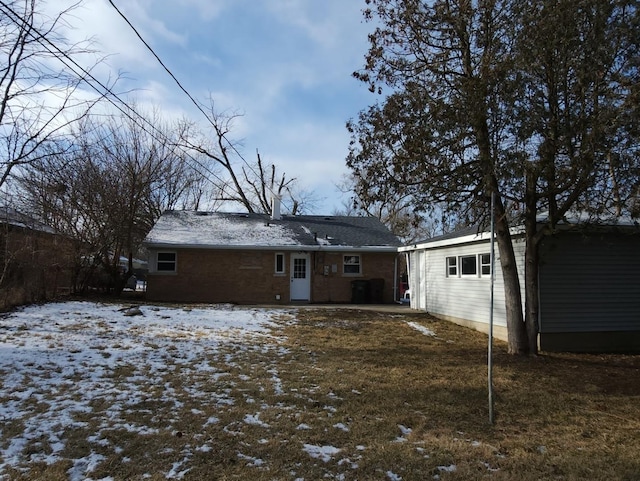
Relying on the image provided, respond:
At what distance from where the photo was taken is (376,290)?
1975 centimetres

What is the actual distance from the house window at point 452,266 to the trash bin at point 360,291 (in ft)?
17.6

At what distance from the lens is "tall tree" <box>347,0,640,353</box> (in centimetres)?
716

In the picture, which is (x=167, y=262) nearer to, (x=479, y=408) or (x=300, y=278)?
(x=300, y=278)

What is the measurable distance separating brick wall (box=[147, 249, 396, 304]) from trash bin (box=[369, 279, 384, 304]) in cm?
10

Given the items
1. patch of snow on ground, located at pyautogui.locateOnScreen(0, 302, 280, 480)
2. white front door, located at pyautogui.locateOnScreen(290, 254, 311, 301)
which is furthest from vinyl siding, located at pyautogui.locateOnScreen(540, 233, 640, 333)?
white front door, located at pyautogui.locateOnScreen(290, 254, 311, 301)

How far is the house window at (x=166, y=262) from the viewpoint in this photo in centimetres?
1927

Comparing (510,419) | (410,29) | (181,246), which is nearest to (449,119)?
(410,29)

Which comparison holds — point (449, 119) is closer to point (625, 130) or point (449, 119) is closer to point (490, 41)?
point (490, 41)

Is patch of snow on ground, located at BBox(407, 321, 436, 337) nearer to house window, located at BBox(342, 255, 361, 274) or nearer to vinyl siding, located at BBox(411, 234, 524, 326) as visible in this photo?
vinyl siding, located at BBox(411, 234, 524, 326)

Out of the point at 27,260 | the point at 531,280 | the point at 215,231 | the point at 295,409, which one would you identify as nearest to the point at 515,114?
the point at 531,280

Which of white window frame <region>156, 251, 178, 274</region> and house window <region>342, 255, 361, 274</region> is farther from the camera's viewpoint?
house window <region>342, 255, 361, 274</region>

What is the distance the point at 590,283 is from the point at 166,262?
15.4 m

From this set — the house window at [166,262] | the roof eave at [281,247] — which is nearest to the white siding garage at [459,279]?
the roof eave at [281,247]

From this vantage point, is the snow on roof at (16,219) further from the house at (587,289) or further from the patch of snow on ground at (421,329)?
the house at (587,289)
